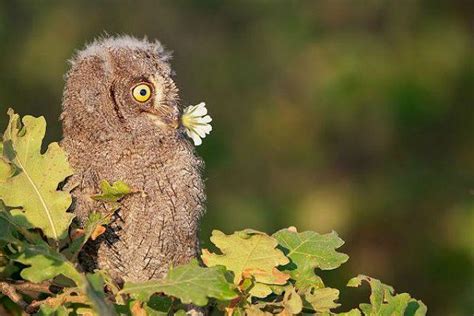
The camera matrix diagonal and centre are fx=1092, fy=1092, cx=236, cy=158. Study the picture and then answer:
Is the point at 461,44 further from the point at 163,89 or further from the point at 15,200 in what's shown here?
the point at 15,200

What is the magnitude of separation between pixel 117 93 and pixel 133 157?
0.17 m

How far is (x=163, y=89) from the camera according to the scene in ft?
8.97

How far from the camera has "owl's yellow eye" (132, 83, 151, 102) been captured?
269 cm

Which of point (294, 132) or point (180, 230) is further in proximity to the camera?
point (294, 132)

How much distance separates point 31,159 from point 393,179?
5.82 meters

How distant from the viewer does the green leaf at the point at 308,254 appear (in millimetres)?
2141

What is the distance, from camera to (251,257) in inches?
81.4

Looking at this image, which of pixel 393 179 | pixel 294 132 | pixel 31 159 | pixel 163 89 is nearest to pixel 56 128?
pixel 294 132

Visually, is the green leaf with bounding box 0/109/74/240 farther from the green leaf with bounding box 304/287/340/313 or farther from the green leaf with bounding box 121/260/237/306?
the green leaf with bounding box 304/287/340/313

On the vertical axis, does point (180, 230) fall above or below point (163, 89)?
below

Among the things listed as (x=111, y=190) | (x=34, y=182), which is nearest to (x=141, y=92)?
(x=111, y=190)

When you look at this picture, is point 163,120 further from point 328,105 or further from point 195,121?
point 328,105

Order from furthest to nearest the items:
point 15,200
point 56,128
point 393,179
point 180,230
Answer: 1. point 393,179
2. point 56,128
3. point 180,230
4. point 15,200

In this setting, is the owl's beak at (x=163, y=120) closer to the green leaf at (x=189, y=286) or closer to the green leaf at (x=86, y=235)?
the green leaf at (x=86, y=235)
